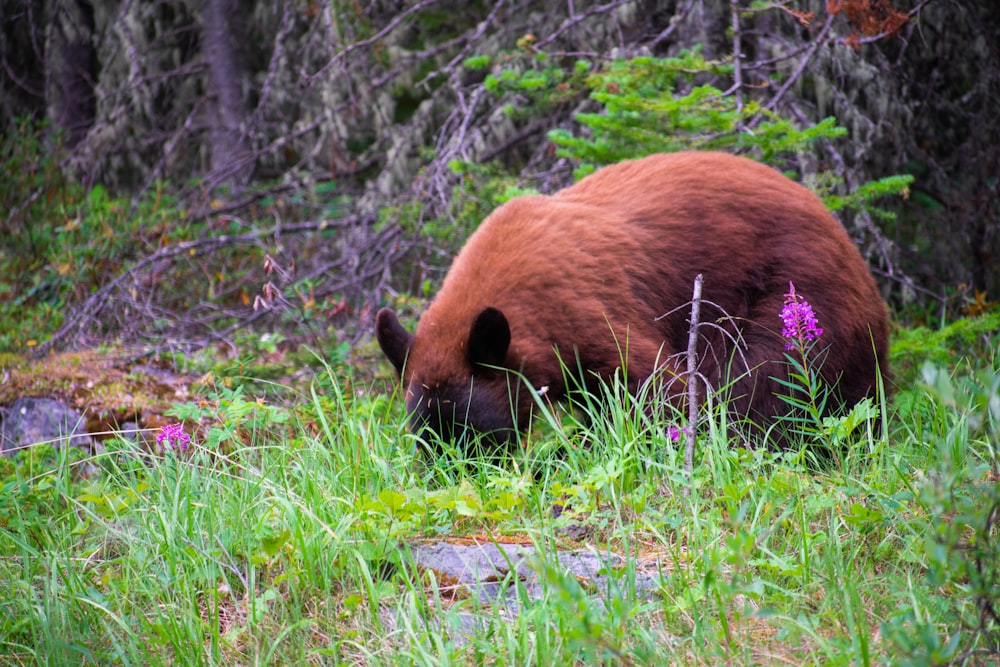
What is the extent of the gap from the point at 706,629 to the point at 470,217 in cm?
430

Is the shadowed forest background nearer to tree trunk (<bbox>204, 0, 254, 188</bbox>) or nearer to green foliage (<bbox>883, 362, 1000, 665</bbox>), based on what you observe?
tree trunk (<bbox>204, 0, 254, 188</bbox>)

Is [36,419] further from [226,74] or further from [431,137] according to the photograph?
[226,74]

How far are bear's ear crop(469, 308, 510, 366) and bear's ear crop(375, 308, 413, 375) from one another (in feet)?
1.23

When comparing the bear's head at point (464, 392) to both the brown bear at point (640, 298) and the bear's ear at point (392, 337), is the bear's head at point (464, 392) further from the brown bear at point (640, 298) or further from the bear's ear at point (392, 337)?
the bear's ear at point (392, 337)


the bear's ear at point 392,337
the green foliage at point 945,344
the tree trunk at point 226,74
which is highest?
the tree trunk at point 226,74

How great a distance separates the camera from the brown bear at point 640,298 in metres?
3.83

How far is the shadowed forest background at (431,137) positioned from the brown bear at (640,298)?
2.70 ft

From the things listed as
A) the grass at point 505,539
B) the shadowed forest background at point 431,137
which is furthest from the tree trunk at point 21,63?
the grass at point 505,539

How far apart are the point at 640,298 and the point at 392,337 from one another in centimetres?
118

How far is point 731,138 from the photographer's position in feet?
18.3

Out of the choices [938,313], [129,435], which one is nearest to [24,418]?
[129,435]

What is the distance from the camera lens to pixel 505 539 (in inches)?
116

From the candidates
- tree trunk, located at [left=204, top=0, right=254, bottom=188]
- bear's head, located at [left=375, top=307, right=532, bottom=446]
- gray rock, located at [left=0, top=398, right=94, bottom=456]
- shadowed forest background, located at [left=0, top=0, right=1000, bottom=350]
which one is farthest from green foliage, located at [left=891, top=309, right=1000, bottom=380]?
tree trunk, located at [left=204, top=0, right=254, bottom=188]

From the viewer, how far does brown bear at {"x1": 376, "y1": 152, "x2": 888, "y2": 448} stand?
12.6ft
